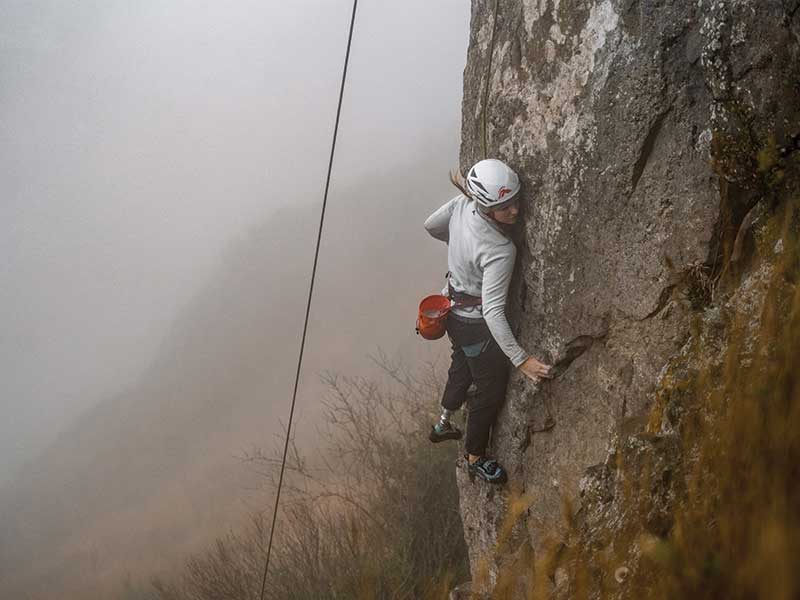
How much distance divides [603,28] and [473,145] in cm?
98

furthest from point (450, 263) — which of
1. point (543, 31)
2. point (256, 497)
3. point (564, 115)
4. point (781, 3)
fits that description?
point (256, 497)

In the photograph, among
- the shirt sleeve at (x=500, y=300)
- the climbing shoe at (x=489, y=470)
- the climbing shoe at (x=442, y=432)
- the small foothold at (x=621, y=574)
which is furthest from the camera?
the climbing shoe at (x=442, y=432)

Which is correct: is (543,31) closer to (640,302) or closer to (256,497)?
(640,302)

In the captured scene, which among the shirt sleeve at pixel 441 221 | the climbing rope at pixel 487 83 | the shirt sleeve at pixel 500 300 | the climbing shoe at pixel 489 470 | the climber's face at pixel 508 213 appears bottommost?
the climbing shoe at pixel 489 470

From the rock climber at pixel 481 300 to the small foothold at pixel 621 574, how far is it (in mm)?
1350

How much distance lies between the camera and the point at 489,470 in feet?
13.2

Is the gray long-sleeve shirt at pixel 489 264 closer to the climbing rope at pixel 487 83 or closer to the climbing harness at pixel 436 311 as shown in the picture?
the climbing harness at pixel 436 311

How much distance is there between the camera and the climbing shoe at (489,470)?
3.99 metres

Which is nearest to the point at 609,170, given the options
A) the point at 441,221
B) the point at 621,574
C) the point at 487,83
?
the point at 487,83

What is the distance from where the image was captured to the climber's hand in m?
3.48

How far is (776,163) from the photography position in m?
2.63

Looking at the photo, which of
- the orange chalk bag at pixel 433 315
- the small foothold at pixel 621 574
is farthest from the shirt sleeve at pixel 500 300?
the small foothold at pixel 621 574

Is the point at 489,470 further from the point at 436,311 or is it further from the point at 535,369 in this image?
the point at 436,311

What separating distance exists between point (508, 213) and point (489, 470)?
1.44m
